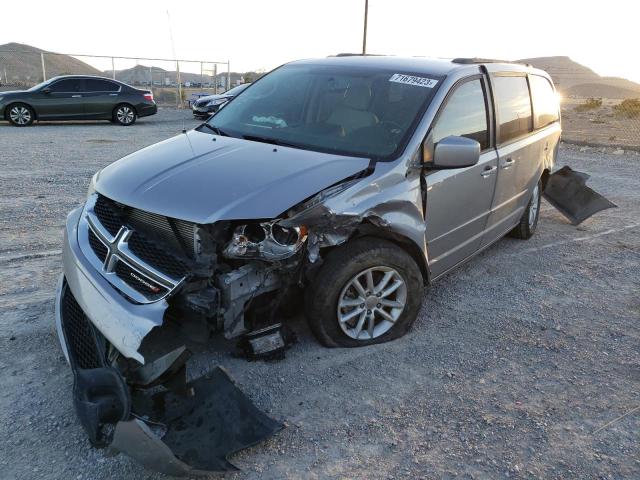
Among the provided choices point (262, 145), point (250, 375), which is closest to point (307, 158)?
point (262, 145)

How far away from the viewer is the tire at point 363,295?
3230 mm

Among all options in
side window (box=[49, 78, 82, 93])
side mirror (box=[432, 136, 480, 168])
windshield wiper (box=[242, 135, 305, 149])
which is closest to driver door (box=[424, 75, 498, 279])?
side mirror (box=[432, 136, 480, 168])

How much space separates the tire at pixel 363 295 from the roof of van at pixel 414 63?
1502mm

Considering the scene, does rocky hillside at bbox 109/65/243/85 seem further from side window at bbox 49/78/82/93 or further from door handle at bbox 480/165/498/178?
door handle at bbox 480/165/498/178

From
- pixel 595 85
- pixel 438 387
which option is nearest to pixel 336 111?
pixel 438 387

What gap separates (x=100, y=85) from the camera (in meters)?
15.6

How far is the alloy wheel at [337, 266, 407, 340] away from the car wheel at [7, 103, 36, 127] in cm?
1447

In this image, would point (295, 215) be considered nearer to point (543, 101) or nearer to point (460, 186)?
point (460, 186)

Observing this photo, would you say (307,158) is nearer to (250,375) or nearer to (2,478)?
(250,375)

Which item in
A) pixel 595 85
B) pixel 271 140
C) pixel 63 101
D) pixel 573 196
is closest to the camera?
pixel 271 140

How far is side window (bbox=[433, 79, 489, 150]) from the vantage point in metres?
3.79

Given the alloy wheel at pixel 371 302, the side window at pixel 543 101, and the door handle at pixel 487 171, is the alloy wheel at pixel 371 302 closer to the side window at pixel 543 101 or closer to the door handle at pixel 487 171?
the door handle at pixel 487 171

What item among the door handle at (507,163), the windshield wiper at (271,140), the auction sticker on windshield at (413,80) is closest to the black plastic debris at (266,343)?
the windshield wiper at (271,140)

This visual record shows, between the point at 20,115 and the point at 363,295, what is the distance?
14.5m
